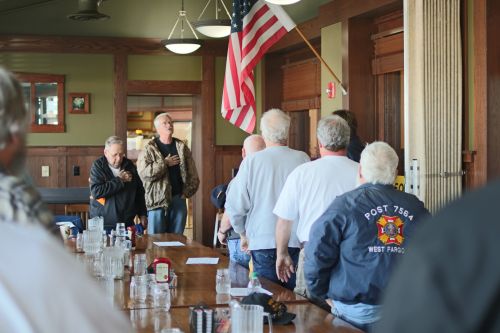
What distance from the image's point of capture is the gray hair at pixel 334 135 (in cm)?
455

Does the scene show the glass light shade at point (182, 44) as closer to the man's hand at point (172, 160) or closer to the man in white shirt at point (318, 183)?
the man's hand at point (172, 160)

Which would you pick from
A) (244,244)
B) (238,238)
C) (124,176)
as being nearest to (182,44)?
(124,176)

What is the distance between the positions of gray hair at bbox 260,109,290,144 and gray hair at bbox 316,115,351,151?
557 millimetres

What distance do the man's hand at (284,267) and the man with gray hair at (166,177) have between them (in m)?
3.66

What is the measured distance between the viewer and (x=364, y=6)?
26.4 ft

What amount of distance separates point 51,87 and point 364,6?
513 centimetres

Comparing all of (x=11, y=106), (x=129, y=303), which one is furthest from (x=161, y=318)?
(x=11, y=106)

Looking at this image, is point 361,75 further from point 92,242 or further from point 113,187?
point 92,242

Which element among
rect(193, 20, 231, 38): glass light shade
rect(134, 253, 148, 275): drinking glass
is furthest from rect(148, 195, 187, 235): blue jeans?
rect(134, 253, 148, 275): drinking glass

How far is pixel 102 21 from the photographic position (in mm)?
11383

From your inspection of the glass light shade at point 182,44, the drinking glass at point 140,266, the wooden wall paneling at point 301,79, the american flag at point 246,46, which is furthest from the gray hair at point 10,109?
the glass light shade at point 182,44

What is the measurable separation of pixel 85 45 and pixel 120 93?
0.81m

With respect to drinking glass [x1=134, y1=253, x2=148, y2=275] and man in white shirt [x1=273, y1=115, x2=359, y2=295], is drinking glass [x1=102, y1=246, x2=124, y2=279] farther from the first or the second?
man in white shirt [x1=273, y1=115, x2=359, y2=295]

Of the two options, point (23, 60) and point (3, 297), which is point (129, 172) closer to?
point (23, 60)
